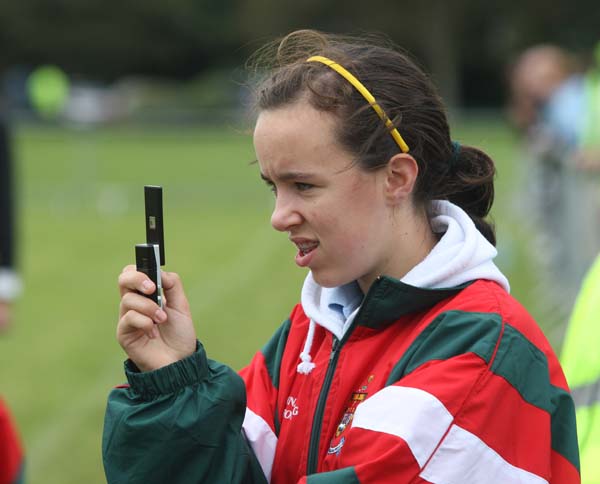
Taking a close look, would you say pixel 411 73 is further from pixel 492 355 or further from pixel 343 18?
pixel 343 18

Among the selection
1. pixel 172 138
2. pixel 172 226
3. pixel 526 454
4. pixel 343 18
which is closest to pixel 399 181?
pixel 526 454

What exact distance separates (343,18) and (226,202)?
3739 centimetres

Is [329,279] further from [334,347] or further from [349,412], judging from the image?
[349,412]

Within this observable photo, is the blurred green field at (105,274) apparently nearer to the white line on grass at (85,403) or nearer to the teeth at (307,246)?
the white line on grass at (85,403)

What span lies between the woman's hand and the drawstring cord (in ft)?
0.79

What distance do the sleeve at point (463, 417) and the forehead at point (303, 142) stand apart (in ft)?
1.37

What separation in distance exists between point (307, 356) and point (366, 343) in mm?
182

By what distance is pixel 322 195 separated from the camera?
7.19ft

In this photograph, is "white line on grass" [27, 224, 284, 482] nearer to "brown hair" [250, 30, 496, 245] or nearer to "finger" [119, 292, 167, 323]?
"finger" [119, 292, 167, 323]

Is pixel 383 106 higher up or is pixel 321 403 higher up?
pixel 383 106

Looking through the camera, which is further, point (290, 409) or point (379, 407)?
point (290, 409)

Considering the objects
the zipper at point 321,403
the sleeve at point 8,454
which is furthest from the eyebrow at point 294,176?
the sleeve at point 8,454

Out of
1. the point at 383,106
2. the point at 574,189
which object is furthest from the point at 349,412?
the point at 574,189

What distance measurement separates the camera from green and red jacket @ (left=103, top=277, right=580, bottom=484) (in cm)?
198
